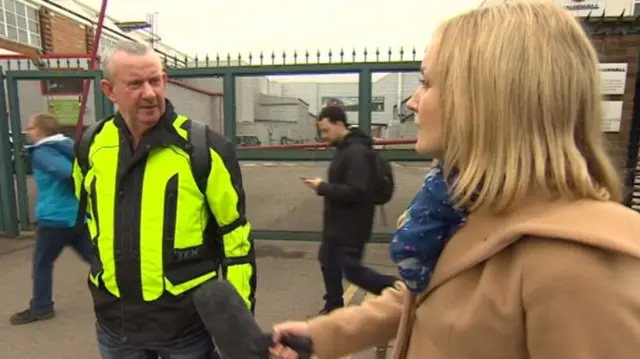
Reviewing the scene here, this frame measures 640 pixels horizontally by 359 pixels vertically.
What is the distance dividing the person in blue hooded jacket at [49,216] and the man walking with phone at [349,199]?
2.05 meters

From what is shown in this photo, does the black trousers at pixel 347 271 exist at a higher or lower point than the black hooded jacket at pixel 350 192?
lower

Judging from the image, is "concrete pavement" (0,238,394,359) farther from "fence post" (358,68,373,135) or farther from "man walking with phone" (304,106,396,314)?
"fence post" (358,68,373,135)

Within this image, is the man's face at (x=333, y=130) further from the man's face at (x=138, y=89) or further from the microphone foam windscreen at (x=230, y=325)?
the microphone foam windscreen at (x=230, y=325)

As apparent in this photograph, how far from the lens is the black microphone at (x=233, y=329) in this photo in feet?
3.64

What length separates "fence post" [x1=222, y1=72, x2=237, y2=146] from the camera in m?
5.88

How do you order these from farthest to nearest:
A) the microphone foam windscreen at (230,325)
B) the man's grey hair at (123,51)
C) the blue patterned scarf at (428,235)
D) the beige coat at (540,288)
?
the man's grey hair at (123,51) < the microphone foam windscreen at (230,325) < the blue patterned scarf at (428,235) < the beige coat at (540,288)

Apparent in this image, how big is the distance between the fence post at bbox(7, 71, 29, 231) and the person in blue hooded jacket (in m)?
2.73

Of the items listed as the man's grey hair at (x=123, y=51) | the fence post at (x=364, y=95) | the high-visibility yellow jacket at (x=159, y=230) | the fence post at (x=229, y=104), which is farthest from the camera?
the fence post at (x=229, y=104)

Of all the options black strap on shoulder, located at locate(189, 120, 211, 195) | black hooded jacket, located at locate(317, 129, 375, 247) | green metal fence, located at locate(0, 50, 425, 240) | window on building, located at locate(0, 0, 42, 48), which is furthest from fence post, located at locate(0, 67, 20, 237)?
window on building, located at locate(0, 0, 42, 48)

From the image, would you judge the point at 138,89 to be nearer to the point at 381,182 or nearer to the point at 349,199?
the point at 349,199

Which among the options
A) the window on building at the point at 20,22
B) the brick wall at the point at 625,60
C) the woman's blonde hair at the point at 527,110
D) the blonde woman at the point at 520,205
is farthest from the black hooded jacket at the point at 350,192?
→ the window on building at the point at 20,22

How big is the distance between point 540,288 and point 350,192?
2.68 m

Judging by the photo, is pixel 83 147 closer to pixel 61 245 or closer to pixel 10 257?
pixel 61 245

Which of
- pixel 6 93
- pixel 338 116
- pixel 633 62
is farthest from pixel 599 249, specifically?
pixel 6 93
